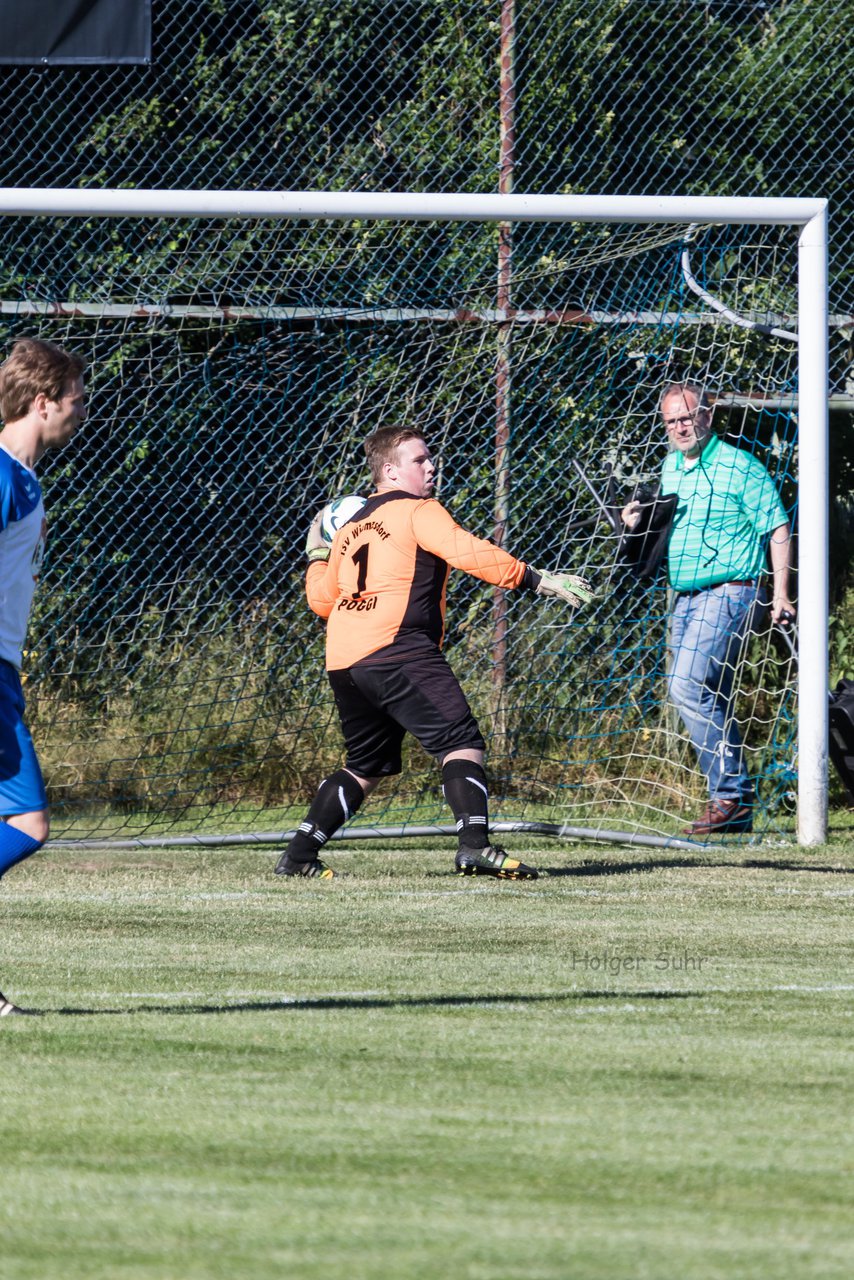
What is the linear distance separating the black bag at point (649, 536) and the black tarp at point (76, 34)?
4.08m

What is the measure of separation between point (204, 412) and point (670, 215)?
2832 mm

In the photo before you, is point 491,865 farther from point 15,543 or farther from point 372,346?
point 372,346

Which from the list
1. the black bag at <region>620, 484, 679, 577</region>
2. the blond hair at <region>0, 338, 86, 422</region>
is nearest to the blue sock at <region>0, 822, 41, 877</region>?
the blond hair at <region>0, 338, 86, 422</region>

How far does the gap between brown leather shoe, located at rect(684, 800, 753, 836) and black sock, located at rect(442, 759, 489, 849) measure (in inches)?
80.4

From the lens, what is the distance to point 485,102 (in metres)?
11.5

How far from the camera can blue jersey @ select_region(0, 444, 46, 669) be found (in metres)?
4.90

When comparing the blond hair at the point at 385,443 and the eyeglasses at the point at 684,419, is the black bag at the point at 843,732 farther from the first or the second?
the blond hair at the point at 385,443

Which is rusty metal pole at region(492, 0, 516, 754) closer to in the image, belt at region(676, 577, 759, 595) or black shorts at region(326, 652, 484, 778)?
belt at region(676, 577, 759, 595)

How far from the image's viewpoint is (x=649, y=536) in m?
Result: 9.84

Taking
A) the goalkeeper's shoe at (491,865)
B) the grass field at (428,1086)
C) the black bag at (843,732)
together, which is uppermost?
the black bag at (843,732)

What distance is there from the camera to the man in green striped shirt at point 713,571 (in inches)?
378

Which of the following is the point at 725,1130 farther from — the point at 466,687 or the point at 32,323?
the point at 32,323
